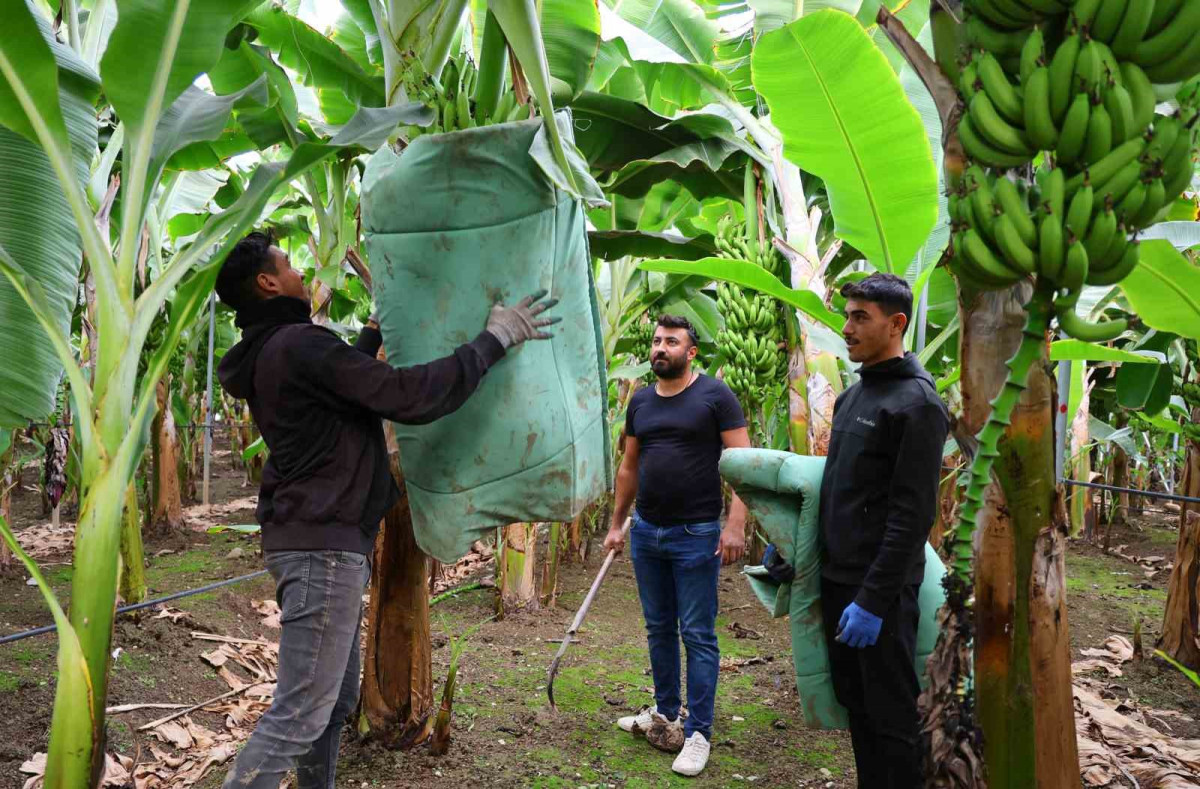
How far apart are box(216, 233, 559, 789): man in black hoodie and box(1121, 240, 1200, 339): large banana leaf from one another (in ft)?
5.35

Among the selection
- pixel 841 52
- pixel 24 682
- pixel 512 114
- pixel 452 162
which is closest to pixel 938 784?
pixel 452 162

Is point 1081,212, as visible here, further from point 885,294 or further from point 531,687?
point 531,687

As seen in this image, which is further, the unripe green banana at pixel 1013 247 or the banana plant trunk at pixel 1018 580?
the banana plant trunk at pixel 1018 580

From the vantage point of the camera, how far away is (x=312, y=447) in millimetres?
2012

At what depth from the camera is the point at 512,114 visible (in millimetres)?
2084

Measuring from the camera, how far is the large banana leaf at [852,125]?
2590mm

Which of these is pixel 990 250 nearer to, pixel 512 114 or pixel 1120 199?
pixel 1120 199

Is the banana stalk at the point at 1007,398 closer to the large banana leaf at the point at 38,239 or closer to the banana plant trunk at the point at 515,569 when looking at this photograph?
the large banana leaf at the point at 38,239

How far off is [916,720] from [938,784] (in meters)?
0.61

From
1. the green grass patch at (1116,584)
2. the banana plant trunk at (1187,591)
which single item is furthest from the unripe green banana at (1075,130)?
the green grass patch at (1116,584)

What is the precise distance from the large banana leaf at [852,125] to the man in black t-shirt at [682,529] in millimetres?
801

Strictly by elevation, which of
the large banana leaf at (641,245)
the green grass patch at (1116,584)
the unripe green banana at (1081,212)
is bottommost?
the green grass patch at (1116,584)

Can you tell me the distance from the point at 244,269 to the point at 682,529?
1.78 m

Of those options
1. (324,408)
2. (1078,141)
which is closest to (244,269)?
(324,408)
